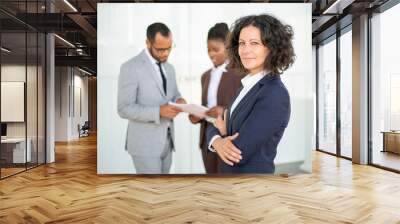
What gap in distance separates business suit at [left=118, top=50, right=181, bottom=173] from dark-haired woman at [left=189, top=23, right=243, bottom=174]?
485 mm

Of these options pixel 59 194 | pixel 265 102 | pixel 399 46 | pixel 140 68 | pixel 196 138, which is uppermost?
pixel 399 46

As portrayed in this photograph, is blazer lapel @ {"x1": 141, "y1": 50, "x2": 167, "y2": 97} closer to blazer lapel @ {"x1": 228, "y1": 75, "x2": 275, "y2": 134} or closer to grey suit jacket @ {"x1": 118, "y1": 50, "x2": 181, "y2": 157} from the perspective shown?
grey suit jacket @ {"x1": 118, "y1": 50, "x2": 181, "y2": 157}

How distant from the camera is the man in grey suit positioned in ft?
21.0

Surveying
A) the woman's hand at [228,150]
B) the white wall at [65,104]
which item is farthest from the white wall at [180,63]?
the white wall at [65,104]

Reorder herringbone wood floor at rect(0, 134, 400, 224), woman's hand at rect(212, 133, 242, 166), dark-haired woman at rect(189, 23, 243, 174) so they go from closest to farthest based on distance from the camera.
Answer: woman's hand at rect(212, 133, 242, 166) → herringbone wood floor at rect(0, 134, 400, 224) → dark-haired woman at rect(189, 23, 243, 174)

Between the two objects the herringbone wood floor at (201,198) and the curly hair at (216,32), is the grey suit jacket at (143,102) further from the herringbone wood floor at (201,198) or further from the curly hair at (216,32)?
the curly hair at (216,32)

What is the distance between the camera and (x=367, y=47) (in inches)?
341

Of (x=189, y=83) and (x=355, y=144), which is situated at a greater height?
(x=189, y=83)

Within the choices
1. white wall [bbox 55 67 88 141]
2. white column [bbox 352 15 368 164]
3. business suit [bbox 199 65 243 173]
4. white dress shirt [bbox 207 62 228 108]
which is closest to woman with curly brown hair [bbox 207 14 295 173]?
business suit [bbox 199 65 243 173]

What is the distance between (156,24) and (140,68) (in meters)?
0.78

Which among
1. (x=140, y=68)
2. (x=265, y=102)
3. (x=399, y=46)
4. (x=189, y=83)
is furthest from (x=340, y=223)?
(x=399, y=46)

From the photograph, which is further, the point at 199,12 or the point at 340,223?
the point at 199,12

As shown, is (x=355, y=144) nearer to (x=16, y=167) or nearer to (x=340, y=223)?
(x=340, y=223)

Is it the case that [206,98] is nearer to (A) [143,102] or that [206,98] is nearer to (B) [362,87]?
(A) [143,102]
